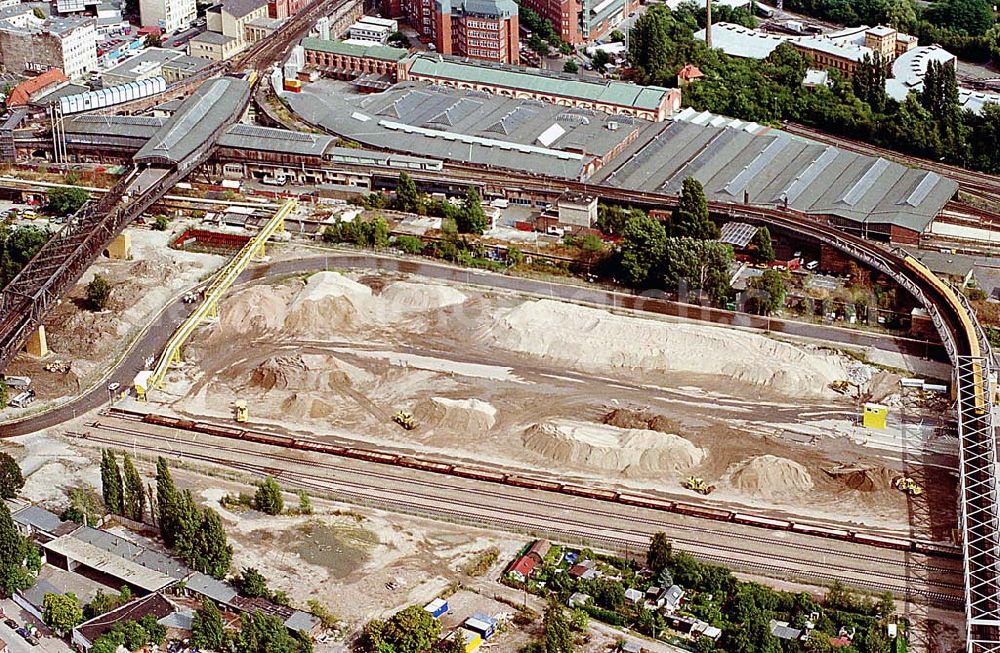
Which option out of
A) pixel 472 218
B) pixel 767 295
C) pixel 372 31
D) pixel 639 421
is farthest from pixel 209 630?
pixel 372 31

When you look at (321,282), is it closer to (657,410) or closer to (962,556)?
(657,410)

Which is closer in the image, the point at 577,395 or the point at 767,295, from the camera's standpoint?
the point at 577,395

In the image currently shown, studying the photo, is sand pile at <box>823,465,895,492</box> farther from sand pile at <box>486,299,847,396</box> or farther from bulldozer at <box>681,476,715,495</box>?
sand pile at <box>486,299,847,396</box>

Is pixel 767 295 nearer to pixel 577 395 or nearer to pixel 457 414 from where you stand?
pixel 577 395

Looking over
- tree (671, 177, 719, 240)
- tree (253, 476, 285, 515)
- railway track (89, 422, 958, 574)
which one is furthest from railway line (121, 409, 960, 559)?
tree (671, 177, 719, 240)

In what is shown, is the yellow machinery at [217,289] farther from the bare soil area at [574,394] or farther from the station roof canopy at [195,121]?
the station roof canopy at [195,121]

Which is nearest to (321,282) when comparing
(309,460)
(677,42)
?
(309,460)
